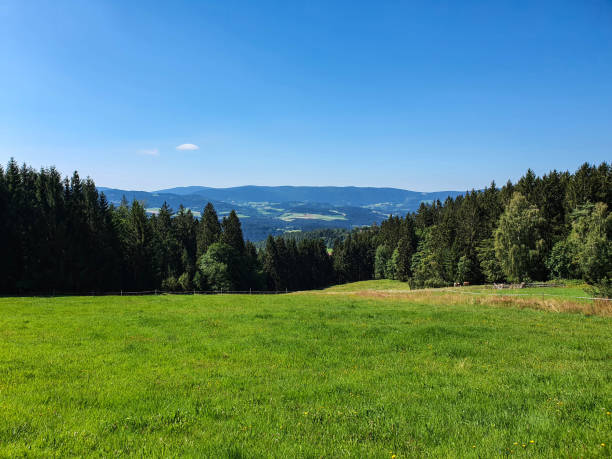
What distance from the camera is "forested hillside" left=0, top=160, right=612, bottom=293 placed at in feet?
155

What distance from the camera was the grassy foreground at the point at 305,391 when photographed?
6648 millimetres

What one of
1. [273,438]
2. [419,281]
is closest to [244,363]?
[273,438]

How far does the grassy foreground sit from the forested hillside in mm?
26838

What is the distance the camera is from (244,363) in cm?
1205

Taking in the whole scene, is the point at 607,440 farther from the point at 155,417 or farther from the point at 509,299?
the point at 509,299

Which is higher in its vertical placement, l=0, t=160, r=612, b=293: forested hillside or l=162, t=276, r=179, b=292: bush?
l=0, t=160, r=612, b=293: forested hillside

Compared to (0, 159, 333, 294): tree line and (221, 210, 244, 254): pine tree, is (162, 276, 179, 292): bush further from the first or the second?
(221, 210, 244, 254): pine tree

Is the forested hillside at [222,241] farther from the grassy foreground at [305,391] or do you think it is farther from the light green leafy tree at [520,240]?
the grassy foreground at [305,391]

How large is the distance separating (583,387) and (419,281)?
3346 inches

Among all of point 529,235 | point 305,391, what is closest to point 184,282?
point 305,391

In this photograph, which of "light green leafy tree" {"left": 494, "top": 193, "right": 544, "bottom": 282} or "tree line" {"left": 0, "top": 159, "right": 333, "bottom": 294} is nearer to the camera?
"tree line" {"left": 0, "top": 159, "right": 333, "bottom": 294}

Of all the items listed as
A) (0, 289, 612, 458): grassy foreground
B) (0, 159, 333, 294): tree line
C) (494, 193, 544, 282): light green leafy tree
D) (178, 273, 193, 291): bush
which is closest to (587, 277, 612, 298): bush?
(0, 289, 612, 458): grassy foreground

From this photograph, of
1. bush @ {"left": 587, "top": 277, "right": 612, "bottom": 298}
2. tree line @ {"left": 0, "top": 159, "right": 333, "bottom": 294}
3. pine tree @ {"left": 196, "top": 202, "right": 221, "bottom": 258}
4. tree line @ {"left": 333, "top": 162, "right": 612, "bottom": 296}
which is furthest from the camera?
pine tree @ {"left": 196, "top": 202, "right": 221, "bottom": 258}

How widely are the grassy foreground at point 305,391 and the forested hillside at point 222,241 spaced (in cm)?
2684
